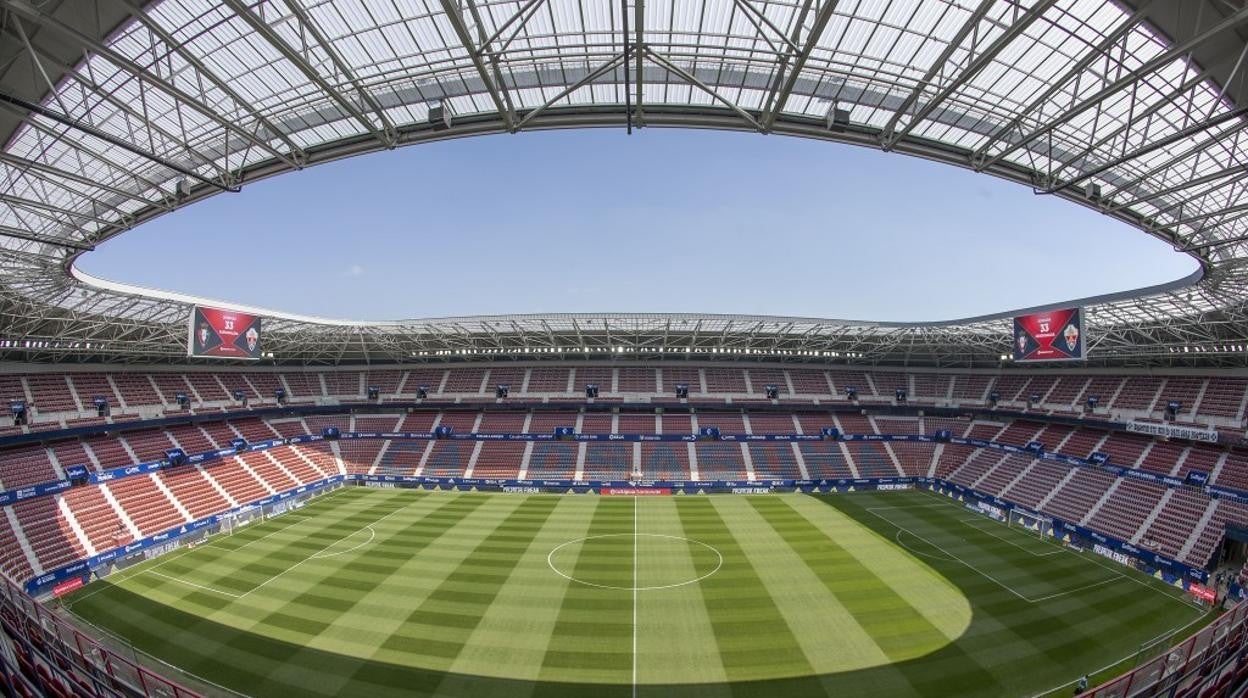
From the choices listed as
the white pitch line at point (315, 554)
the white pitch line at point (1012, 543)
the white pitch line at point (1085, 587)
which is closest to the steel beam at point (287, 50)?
the white pitch line at point (315, 554)

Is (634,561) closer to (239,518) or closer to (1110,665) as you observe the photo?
(1110,665)

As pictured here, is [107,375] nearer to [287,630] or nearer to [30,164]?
[287,630]

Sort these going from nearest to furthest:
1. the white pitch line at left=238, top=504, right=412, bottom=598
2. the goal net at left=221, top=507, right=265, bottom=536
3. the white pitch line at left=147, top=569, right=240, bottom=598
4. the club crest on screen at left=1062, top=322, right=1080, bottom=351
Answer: the white pitch line at left=147, top=569, right=240, bottom=598 → the white pitch line at left=238, top=504, right=412, bottom=598 → the club crest on screen at left=1062, top=322, right=1080, bottom=351 → the goal net at left=221, top=507, right=265, bottom=536

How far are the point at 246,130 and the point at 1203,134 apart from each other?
23.7 meters

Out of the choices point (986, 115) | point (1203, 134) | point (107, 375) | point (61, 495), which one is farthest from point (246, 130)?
point (107, 375)

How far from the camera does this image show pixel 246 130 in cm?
1198

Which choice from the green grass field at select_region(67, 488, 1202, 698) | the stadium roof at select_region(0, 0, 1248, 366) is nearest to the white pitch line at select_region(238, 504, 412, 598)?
the green grass field at select_region(67, 488, 1202, 698)

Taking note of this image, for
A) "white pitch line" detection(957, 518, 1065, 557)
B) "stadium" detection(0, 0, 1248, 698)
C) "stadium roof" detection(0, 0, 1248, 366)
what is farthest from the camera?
"white pitch line" detection(957, 518, 1065, 557)

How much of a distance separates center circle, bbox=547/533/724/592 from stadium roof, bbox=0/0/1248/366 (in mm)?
18165

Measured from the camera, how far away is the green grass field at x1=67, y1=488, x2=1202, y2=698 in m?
15.2

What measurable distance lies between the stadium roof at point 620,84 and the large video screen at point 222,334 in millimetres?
4888

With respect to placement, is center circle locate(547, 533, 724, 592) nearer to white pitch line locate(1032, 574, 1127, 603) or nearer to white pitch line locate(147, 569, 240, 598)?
white pitch line locate(1032, 574, 1127, 603)

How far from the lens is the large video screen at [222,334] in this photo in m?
22.0

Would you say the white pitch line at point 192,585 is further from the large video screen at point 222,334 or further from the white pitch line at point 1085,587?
the white pitch line at point 1085,587
